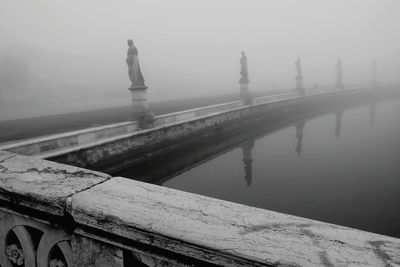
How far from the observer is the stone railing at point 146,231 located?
89 cm

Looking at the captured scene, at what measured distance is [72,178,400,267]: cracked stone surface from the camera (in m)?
0.87

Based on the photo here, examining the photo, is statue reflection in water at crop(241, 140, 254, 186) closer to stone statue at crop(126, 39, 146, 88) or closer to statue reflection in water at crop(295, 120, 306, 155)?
statue reflection in water at crop(295, 120, 306, 155)

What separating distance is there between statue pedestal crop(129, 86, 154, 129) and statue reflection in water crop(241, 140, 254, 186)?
4.10 meters

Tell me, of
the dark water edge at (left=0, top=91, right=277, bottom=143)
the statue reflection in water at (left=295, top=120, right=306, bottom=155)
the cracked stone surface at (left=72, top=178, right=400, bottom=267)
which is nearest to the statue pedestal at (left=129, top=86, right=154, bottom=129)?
the statue reflection in water at (left=295, top=120, right=306, bottom=155)

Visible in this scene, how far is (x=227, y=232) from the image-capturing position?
0.98 m

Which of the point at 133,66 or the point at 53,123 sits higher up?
the point at 133,66

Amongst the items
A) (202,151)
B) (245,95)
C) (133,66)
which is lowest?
(202,151)

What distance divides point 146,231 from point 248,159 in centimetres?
856

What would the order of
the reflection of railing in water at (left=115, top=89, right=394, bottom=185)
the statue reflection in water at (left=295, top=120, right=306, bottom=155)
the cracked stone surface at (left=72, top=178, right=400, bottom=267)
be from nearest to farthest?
the cracked stone surface at (left=72, top=178, right=400, bottom=267) < the reflection of railing in water at (left=115, top=89, right=394, bottom=185) < the statue reflection in water at (left=295, top=120, right=306, bottom=155)

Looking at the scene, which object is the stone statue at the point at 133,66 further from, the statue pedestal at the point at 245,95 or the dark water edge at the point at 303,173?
the statue pedestal at the point at 245,95

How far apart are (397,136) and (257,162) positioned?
728cm

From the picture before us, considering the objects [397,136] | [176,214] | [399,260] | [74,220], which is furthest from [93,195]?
[397,136]

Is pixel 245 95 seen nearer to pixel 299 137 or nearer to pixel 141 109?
pixel 299 137

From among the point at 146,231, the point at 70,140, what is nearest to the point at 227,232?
the point at 146,231
